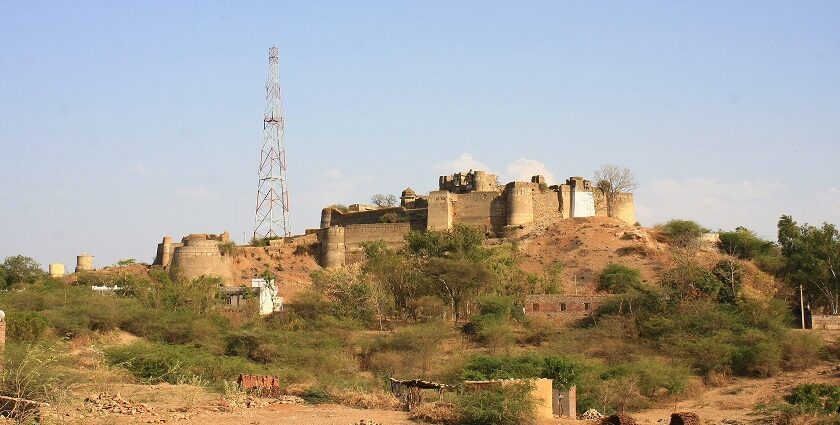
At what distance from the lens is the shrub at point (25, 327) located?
28.6 meters

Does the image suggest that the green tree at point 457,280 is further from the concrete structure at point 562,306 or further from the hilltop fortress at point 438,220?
the hilltop fortress at point 438,220

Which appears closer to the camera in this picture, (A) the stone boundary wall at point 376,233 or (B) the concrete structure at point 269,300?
(B) the concrete structure at point 269,300

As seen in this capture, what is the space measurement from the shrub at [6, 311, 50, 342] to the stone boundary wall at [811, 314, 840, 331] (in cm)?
2140

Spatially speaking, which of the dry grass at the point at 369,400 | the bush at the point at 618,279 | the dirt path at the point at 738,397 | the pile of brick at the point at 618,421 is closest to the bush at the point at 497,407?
the pile of brick at the point at 618,421

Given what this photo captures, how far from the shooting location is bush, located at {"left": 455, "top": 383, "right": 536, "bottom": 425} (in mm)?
18625

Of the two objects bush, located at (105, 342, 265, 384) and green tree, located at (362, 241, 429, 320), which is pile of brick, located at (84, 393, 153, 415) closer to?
bush, located at (105, 342, 265, 384)

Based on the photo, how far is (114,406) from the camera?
18.8 meters

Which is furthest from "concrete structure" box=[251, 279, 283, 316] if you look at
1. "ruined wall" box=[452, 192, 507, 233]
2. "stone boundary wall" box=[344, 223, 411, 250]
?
"ruined wall" box=[452, 192, 507, 233]

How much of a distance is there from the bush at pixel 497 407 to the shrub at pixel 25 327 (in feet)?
44.6

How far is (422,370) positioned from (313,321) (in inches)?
281

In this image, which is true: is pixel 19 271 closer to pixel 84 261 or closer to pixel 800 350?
pixel 84 261

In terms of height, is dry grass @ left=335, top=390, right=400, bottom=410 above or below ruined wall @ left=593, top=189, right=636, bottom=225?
below

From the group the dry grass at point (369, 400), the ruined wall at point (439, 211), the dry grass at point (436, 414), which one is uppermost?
the ruined wall at point (439, 211)

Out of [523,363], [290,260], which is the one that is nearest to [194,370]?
[523,363]
